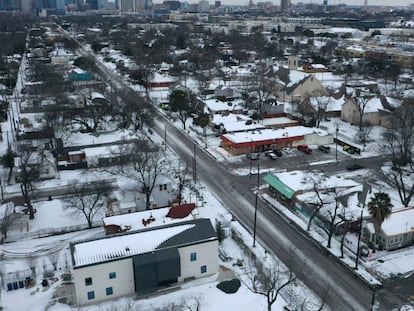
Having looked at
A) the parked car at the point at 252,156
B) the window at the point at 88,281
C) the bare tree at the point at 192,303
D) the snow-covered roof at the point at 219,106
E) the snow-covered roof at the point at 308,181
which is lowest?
the bare tree at the point at 192,303

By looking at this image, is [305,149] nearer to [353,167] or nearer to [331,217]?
[353,167]

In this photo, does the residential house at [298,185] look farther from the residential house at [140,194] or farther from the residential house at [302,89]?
the residential house at [302,89]

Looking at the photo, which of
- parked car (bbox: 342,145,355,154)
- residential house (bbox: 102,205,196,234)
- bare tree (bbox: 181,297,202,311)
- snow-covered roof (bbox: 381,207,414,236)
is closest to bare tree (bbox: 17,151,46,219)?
residential house (bbox: 102,205,196,234)

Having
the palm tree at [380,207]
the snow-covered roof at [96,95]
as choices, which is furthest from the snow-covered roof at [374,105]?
the snow-covered roof at [96,95]

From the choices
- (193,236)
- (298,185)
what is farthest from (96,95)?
(193,236)

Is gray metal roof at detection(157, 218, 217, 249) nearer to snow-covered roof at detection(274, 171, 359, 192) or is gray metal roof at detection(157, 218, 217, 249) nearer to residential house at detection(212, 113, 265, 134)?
snow-covered roof at detection(274, 171, 359, 192)

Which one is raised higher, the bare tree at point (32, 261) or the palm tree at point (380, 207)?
the palm tree at point (380, 207)
